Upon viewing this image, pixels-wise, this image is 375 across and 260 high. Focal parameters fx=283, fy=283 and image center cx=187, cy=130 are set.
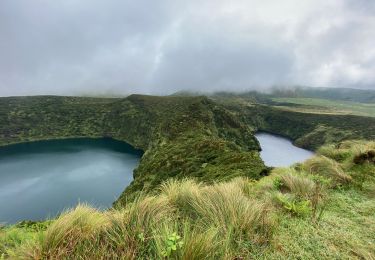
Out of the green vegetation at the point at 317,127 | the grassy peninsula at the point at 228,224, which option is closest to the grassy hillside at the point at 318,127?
the green vegetation at the point at 317,127

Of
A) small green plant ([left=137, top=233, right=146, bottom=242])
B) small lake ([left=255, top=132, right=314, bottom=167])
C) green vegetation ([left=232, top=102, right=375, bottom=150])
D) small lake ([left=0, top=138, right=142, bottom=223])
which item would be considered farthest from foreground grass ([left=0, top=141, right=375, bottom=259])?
A: green vegetation ([left=232, top=102, right=375, bottom=150])

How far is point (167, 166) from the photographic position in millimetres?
52688

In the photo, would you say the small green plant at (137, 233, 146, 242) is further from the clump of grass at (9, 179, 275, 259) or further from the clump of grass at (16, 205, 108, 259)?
the clump of grass at (16, 205, 108, 259)

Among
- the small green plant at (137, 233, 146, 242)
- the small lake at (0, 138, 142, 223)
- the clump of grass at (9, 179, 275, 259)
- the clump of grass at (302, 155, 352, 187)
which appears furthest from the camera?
the small lake at (0, 138, 142, 223)

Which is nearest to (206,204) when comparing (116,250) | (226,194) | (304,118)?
(226,194)

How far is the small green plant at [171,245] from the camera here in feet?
11.4

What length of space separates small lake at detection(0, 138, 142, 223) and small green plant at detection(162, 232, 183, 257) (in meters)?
34.7

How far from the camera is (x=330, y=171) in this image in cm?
959

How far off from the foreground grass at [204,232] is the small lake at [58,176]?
33153mm

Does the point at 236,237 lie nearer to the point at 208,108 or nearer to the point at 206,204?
the point at 206,204

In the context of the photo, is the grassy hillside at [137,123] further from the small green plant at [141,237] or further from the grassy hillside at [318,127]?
the small green plant at [141,237]

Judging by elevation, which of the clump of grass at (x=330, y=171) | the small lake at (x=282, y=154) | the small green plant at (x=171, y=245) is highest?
the small green plant at (x=171, y=245)

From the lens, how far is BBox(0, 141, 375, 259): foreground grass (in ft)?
12.4

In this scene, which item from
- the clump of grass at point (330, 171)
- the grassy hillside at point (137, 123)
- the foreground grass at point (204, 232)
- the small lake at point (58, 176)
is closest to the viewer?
the foreground grass at point (204, 232)
